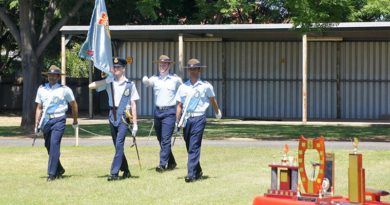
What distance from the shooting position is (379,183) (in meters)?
13.0

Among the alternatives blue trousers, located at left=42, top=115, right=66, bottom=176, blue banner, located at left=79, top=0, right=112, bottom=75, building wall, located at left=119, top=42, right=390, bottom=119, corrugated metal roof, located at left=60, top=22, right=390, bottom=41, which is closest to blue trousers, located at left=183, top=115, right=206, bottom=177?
blue banner, located at left=79, top=0, right=112, bottom=75

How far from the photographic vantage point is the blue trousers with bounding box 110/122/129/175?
44.4 ft

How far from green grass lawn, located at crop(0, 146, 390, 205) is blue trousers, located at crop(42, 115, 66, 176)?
273mm

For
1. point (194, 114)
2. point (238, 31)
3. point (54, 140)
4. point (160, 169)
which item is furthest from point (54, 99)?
point (238, 31)

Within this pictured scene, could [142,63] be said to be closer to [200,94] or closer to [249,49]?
[249,49]

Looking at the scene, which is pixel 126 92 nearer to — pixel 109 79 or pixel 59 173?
pixel 109 79

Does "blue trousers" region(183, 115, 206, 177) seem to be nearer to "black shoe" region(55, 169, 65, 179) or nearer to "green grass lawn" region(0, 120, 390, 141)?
"black shoe" region(55, 169, 65, 179)

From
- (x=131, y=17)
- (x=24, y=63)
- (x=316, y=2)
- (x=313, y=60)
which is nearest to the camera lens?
(x=316, y=2)

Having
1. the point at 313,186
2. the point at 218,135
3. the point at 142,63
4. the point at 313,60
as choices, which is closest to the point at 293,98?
the point at 313,60

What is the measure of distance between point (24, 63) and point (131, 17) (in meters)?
13.7

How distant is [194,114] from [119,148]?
1385 mm

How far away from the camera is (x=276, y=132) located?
26.9m

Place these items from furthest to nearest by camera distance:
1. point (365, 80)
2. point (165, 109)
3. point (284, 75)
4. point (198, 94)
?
A: point (284, 75) < point (365, 80) < point (165, 109) < point (198, 94)

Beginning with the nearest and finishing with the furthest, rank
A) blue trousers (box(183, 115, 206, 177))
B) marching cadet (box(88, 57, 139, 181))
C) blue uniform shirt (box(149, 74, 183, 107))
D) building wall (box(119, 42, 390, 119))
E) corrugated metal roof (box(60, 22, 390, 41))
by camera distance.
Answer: blue trousers (box(183, 115, 206, 177)) → marching cadet (box(88, 57, 139, 181)) → blue uniform shirt (box(149, 74, 183, 107)) → corrugated metal roof (box(60, 22, 390, 41)) → building wall (box(119, 42, 390, 119))
